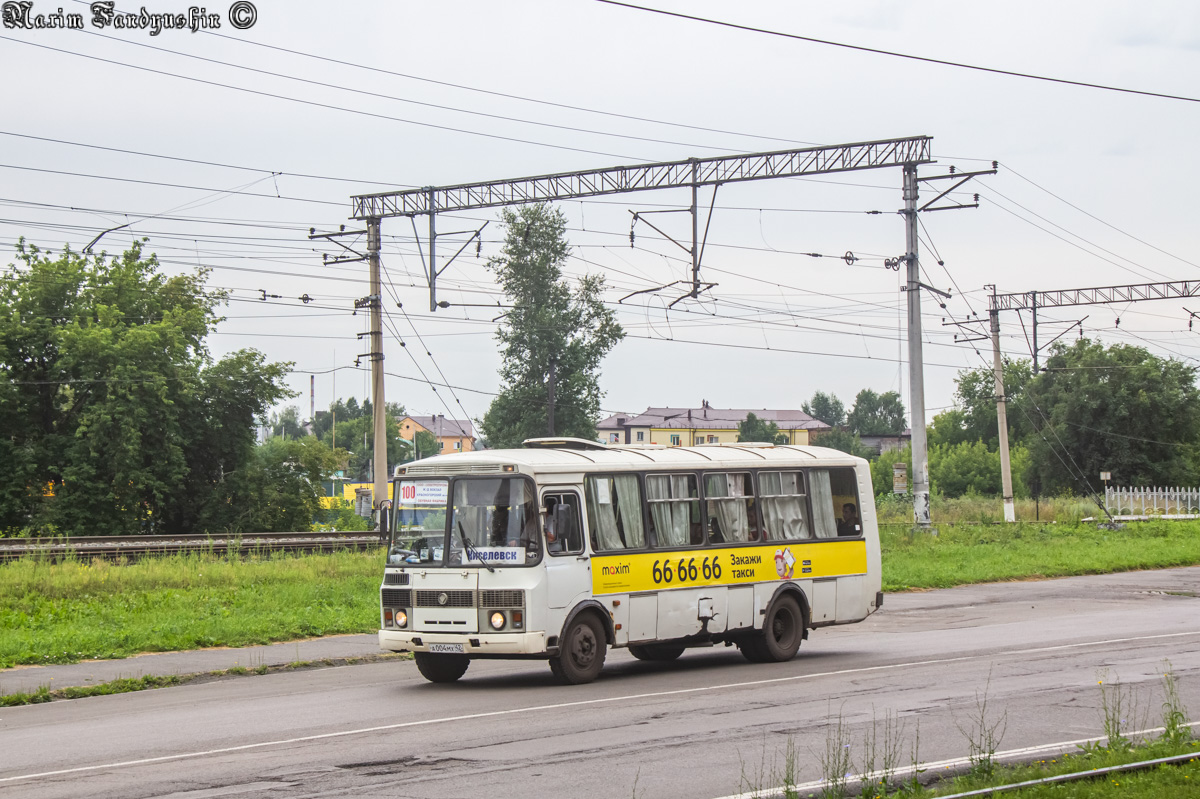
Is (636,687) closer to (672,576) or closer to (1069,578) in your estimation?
(672,576)

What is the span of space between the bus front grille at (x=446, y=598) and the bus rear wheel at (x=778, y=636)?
170 inches

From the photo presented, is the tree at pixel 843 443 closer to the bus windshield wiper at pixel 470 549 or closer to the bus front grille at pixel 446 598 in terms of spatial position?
the bus windshield wiper at pixel 470 549

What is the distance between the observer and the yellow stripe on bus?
14.9 meters

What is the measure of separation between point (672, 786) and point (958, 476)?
372 feet

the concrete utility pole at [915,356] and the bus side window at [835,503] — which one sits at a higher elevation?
the concrete utility pole at [915,356]

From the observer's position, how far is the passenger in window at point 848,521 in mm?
17875

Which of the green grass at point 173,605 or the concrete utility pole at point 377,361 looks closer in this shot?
the green grass at point 173,605

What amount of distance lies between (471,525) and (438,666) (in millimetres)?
1791

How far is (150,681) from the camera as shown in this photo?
50.1ft

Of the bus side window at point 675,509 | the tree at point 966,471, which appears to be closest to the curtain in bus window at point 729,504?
the bus side window at point 675,509

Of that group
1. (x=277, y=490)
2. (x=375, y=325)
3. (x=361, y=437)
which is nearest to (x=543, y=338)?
(x=277, y=490)

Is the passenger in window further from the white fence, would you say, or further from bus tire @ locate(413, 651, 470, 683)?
the white fence

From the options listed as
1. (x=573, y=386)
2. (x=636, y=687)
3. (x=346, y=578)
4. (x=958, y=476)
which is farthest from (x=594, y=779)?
(x=958, y=476)

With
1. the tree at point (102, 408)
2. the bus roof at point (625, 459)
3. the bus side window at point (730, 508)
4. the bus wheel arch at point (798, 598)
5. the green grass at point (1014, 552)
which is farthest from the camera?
the tree at point (102, 408)
